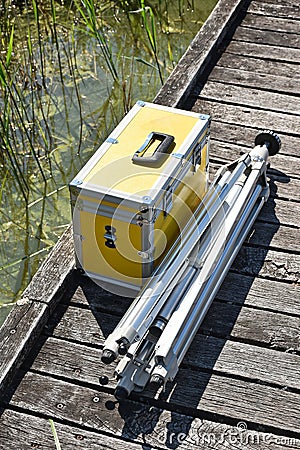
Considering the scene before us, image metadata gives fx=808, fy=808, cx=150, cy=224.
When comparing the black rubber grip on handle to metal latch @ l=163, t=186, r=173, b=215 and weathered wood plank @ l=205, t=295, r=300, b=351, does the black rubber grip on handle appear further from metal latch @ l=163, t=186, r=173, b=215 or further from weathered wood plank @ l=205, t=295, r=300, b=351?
weathered wood plank @ l=205, t=295, r=300, b=351

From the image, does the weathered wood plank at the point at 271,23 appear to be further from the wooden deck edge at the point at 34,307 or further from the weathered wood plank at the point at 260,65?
the wooden deck edge at the point at 34,307

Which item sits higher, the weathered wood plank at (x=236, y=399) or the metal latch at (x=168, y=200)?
the metal latch at (x=168, y=200)

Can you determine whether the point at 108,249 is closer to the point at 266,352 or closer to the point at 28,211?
the point at 266,352

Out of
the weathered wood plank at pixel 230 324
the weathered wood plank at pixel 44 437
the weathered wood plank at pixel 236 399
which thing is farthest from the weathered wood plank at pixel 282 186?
the weathered wood plank at pixel 44 437

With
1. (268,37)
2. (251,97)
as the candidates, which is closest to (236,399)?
(251,97)

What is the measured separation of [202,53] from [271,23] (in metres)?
0.56

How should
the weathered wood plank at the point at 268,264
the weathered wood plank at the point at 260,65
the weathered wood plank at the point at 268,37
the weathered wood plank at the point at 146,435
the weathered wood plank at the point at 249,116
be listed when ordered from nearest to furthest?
the weathered wood plank at the point at 146,435
the weathered wood plank at the point at 268,264
the weathered wood plank at the point at 249,116
the weathered wood plank at the point at 260,65
the weathered wood plank at the point at 268,37

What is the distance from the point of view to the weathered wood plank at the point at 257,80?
11.6 feet

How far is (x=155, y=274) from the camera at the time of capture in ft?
8.00

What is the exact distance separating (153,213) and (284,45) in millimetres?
1813

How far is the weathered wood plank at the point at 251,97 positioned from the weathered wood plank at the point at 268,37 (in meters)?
0.44

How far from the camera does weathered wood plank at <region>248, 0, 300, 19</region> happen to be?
4.06 m

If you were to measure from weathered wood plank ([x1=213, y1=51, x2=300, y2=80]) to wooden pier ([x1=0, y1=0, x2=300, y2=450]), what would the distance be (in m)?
0.64

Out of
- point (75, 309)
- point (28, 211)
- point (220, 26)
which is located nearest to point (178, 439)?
point (75, 309)
